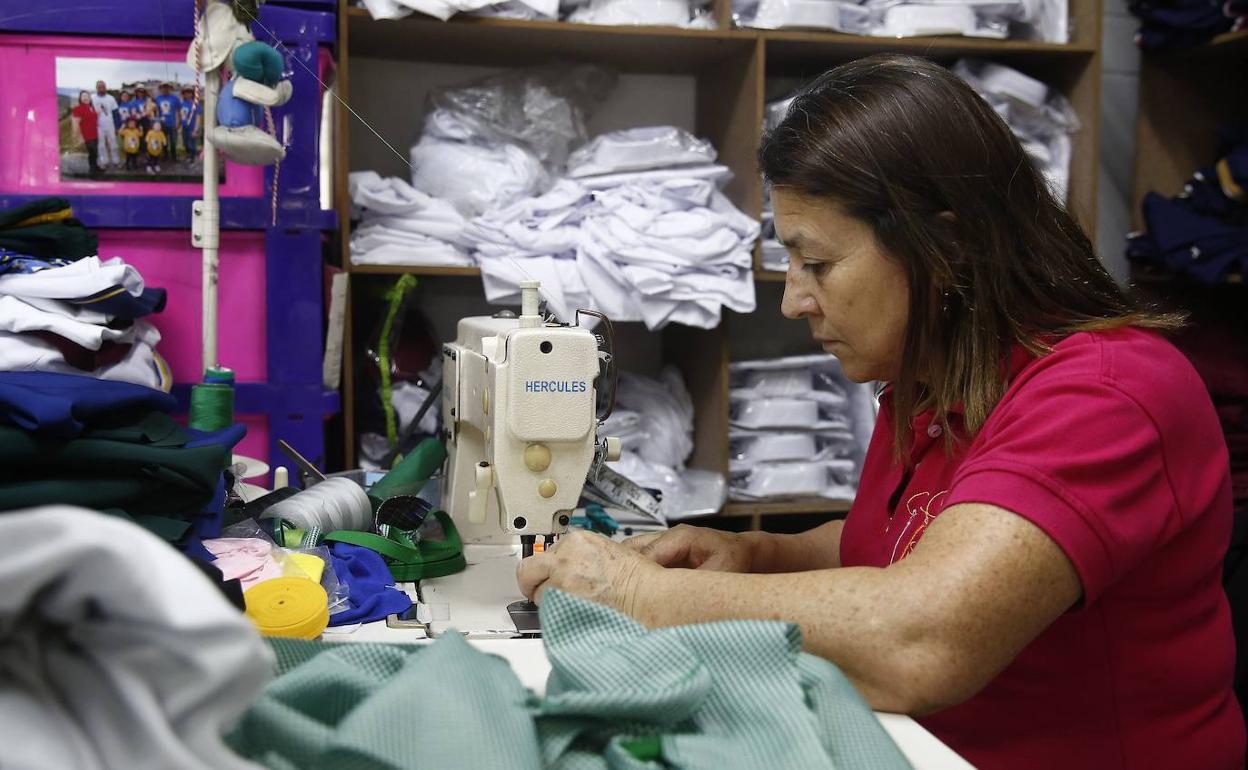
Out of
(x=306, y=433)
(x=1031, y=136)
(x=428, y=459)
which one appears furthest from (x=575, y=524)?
(x=1031, y=136)

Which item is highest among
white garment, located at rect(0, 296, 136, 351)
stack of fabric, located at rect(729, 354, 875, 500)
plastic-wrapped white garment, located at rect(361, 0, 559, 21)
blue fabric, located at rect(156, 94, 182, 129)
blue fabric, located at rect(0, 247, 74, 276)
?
plastic-wrapped white garment, located at rect(361, 0, 559, 21)

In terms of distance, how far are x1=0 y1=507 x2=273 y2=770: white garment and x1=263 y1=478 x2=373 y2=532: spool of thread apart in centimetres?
95

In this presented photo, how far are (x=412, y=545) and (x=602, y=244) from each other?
1040mm

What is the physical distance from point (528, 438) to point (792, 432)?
1.41 metres

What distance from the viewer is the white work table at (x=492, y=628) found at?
0.85 m

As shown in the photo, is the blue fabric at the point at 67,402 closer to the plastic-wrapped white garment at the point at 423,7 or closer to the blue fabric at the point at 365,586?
the blue fabric at the point at 365,586

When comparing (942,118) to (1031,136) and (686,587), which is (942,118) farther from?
(1031,136)

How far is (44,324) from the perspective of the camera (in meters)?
1.44

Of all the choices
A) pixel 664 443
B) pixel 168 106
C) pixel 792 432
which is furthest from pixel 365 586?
pixel 792 432

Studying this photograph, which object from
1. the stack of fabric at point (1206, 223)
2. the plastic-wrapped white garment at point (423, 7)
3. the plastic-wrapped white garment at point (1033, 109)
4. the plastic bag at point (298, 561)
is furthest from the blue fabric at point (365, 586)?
the stack of fabric at point (1206, 223)

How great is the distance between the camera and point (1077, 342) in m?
1.16

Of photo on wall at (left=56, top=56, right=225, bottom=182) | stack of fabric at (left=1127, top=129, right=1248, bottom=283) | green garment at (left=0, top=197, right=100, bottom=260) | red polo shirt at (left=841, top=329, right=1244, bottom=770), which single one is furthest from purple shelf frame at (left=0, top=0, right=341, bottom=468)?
stack of fabric at (left=1127, top=129, right=1248, bottom=283)

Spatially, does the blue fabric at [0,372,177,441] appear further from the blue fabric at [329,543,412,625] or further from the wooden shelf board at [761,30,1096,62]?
the wooden shelf board at [761,30,1096,62]

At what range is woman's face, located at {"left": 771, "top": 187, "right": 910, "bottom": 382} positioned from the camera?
129cm
